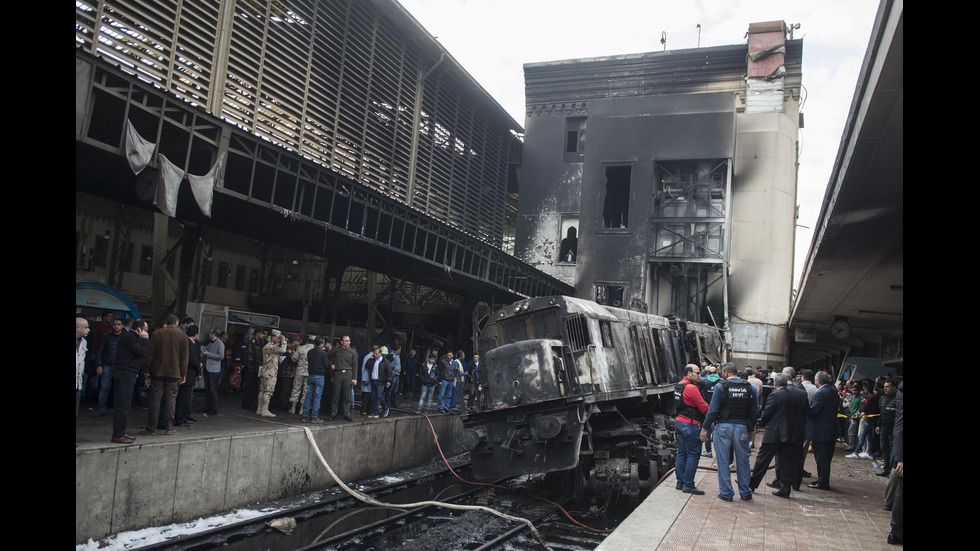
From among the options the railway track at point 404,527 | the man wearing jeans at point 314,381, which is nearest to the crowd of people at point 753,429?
the railway track at point 404,527

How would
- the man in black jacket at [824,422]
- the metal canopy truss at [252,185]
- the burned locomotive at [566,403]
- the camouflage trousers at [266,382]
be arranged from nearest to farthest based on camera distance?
1. the man in black jacket at [824,422]
2. the metal canopy truss at [252,185]
3. the burned locomotive at [566,403]
4. the camouflage trousers at [266,382]

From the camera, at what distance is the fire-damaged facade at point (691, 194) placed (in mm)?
32094

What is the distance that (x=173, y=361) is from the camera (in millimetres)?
9797

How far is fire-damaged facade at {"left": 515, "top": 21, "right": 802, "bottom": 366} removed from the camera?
105ft

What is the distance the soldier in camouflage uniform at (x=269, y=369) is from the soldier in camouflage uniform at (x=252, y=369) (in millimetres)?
874

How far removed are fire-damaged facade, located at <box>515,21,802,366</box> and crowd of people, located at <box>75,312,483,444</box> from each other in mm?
16796

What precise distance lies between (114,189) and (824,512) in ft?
47.1

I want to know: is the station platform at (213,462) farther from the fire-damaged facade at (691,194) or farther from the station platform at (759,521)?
the fire-damaged facade at (691,194)

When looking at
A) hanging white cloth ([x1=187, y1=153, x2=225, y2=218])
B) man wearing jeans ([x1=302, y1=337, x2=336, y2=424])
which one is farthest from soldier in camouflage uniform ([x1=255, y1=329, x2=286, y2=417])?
hanging white cloth ([x1=187, y1=153, x2=225, y2=218])

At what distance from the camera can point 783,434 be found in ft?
30.2

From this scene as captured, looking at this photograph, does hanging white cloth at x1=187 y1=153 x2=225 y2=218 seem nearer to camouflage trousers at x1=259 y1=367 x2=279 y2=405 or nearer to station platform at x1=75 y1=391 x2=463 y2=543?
camouflage trousers at x1=259 y1=367 x2=279 y2=405

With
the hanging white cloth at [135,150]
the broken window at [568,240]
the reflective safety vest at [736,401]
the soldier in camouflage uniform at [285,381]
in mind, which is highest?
the broken window at [568,240]
